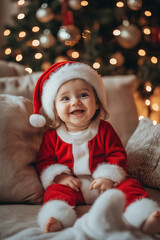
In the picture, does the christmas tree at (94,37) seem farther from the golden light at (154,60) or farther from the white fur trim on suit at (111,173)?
the white fur trim on suit at (111,173)

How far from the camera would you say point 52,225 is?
2.42ft

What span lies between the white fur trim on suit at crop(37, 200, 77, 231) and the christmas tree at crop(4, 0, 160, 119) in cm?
139

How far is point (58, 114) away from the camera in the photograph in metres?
1.09

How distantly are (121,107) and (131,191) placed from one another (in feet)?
1.97

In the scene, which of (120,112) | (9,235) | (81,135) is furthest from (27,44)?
(9,235)

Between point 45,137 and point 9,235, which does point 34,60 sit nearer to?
point 45,137

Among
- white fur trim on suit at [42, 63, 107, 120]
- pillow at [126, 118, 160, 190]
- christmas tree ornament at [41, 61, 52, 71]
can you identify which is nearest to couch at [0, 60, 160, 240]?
pillow at [126, 118, 160, 190]

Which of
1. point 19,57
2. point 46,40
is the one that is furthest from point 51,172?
point 19,57

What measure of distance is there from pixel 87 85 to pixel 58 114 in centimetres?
19

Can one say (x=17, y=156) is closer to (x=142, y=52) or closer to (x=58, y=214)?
(x=58, y=214)

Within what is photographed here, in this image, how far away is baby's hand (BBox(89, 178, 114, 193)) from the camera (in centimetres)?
94

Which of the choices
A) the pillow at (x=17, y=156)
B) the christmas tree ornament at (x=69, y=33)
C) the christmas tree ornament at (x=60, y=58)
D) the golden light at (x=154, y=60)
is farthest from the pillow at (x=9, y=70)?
the golden light at (x=154, y=60)

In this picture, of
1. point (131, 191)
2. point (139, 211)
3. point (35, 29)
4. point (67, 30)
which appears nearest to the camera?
point (139, 211)

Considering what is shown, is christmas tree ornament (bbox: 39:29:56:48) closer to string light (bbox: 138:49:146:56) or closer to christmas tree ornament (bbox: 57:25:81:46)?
christmas tree ornament (bbox: 57:25:81:46)
